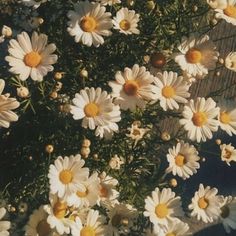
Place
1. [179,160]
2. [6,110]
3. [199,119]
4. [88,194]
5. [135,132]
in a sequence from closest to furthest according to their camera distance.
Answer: [6,110] < [88,194] < [199,119] < [179,160] < [135,132]

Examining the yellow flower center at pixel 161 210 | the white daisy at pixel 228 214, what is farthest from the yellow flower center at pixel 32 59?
the white daisy at pixel 228 214

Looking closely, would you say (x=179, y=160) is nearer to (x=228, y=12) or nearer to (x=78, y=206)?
(x=78, y=206)

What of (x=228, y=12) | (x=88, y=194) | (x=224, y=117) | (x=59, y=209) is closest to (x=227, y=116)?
(x=224, y=117)

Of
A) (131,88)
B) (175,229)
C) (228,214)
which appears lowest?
(228,214)

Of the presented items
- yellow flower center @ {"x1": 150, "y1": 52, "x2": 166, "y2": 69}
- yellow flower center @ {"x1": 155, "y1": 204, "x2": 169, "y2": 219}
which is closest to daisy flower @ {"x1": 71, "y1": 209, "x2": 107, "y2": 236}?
yellow flower center @ {"x1": 155, "y1": 204, "x2": 169, "y2": 219}

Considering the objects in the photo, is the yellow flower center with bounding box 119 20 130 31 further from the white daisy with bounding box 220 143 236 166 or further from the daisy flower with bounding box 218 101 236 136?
the white daisy with bounding box 220 143 236 166

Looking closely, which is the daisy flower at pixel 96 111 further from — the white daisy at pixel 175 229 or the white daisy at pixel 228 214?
the white daisy at pixel 228 214
